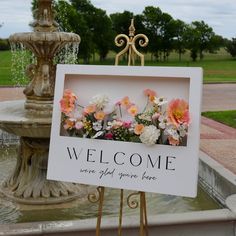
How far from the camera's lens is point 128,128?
12.4 ft

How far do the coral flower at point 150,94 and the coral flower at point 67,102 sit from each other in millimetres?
529

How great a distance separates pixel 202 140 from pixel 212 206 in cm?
475

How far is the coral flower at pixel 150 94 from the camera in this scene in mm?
3748

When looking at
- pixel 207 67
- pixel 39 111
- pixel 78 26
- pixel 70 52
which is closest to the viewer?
pixel 39 111

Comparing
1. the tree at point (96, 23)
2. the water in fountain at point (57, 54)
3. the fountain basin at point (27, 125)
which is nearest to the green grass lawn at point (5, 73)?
the tree at point (96, 23)

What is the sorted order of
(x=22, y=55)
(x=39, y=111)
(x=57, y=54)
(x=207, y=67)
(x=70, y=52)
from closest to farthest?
(x=39, y=111)
(x=57, y=54)
(x=70, y=52)
(x=22, y=55)
(x=207, y=67)

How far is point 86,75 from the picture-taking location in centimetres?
393

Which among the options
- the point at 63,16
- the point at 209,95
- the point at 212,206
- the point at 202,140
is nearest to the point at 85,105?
the point at 212,206

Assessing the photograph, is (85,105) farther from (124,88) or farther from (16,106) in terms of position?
(16,106)

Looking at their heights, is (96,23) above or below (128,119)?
above

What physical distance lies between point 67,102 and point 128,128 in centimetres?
49

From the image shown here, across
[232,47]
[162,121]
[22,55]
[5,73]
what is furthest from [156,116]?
[232,47]

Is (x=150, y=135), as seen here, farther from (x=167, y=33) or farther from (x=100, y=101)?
(x=167, y=33)

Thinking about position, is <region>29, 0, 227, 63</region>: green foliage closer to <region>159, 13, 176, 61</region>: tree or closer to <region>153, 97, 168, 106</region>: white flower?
<region>159, 13, 176, 61</region>: tree
